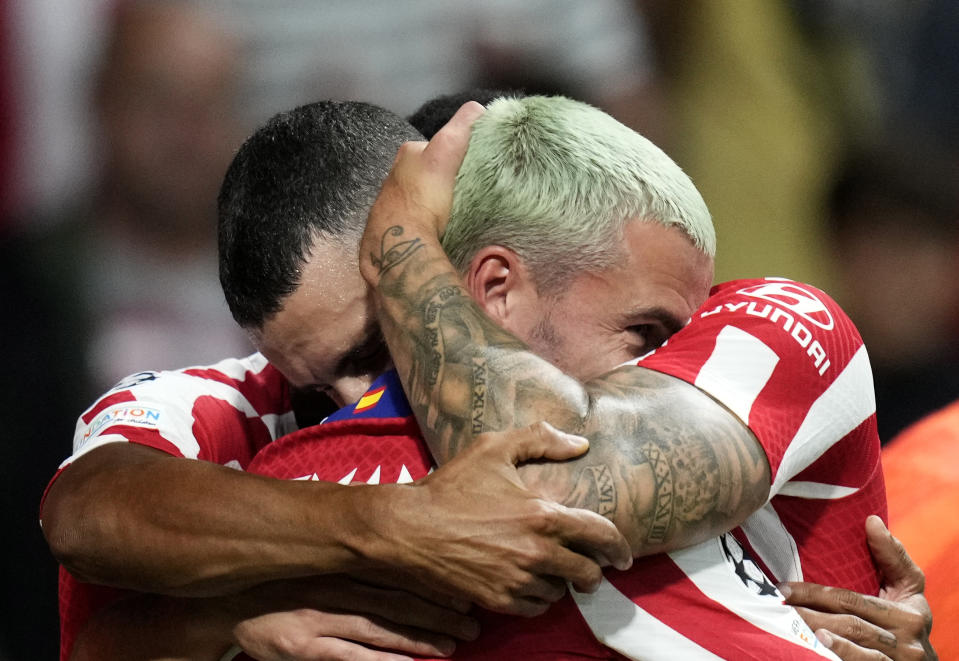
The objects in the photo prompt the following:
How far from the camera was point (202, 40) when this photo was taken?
444 cm

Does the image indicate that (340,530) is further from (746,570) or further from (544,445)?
(746,570)

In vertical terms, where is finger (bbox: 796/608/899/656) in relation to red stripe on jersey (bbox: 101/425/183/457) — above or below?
below

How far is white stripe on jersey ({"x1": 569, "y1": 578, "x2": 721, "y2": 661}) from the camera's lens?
62.9 inches

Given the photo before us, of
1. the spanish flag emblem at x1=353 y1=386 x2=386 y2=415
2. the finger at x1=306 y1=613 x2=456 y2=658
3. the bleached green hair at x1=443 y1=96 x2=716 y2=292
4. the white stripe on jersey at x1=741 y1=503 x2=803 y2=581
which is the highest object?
the bleached green hair at x1=443 y1=96 x2=716 y2=292

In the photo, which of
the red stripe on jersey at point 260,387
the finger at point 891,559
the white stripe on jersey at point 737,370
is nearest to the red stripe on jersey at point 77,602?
the red stripe on jersey at point 260,387

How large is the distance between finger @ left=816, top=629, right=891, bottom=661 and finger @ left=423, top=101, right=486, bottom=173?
39.1 inches

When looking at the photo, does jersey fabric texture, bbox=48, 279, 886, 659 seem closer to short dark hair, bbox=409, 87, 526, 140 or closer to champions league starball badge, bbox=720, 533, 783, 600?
champions league starball badge, bbox=720, 533, 783, 600

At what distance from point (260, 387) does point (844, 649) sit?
59.5 inches

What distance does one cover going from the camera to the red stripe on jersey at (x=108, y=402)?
2.28m

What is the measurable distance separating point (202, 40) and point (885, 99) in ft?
9.75

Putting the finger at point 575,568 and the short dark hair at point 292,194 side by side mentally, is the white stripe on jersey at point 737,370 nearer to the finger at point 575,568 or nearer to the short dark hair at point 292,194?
the finger at point 575,568

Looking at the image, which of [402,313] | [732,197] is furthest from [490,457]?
[732,197]

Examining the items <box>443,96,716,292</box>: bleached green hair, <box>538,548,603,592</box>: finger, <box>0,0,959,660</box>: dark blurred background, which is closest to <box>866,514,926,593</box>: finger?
<box>443,96,716,292</box>: bleached green hair

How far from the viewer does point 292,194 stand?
2.05 metres
